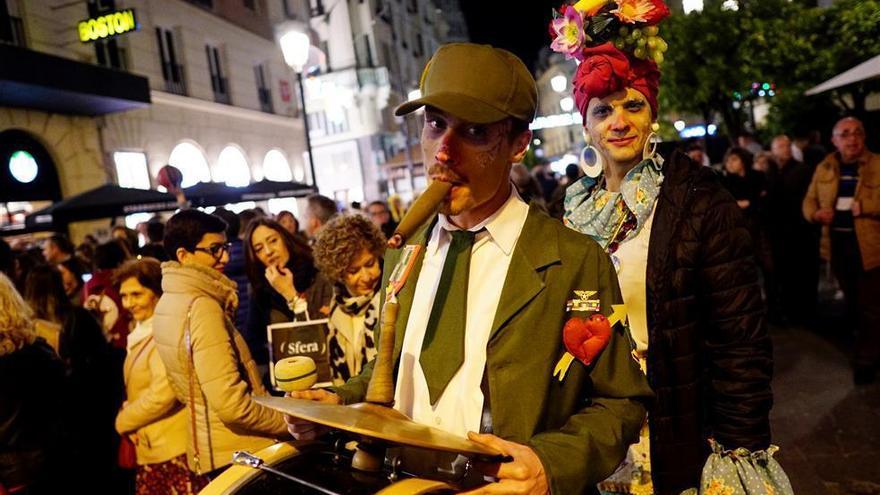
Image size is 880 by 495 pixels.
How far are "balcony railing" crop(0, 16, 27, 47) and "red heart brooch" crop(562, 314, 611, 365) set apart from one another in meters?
16.6

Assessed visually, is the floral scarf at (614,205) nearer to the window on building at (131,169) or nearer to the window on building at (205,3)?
the window on building at (131,169)

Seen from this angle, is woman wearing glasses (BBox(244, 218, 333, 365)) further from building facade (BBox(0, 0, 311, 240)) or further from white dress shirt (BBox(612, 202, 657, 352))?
building facade (BBox(0, 0, 311, 240))

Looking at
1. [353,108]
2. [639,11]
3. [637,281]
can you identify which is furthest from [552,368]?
[353,108]

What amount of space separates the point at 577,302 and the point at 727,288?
90 cm

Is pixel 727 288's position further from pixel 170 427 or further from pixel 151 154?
pixel 151 154

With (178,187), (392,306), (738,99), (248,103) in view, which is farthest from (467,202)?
(248,103)

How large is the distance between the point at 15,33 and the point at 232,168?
8.10 m

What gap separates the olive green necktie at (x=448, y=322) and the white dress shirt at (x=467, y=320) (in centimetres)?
2

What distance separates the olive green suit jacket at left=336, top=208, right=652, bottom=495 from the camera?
1389 mm

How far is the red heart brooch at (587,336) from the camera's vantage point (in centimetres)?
141

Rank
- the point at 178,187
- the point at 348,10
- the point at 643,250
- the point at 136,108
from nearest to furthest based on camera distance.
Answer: the point at 643,250 < the point at 178,187 < the point at 136,108 < the point at 348,10

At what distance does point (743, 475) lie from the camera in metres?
1.97

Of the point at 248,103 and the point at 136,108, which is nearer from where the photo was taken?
the point at 136,108

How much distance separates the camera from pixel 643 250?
2.24 metres
